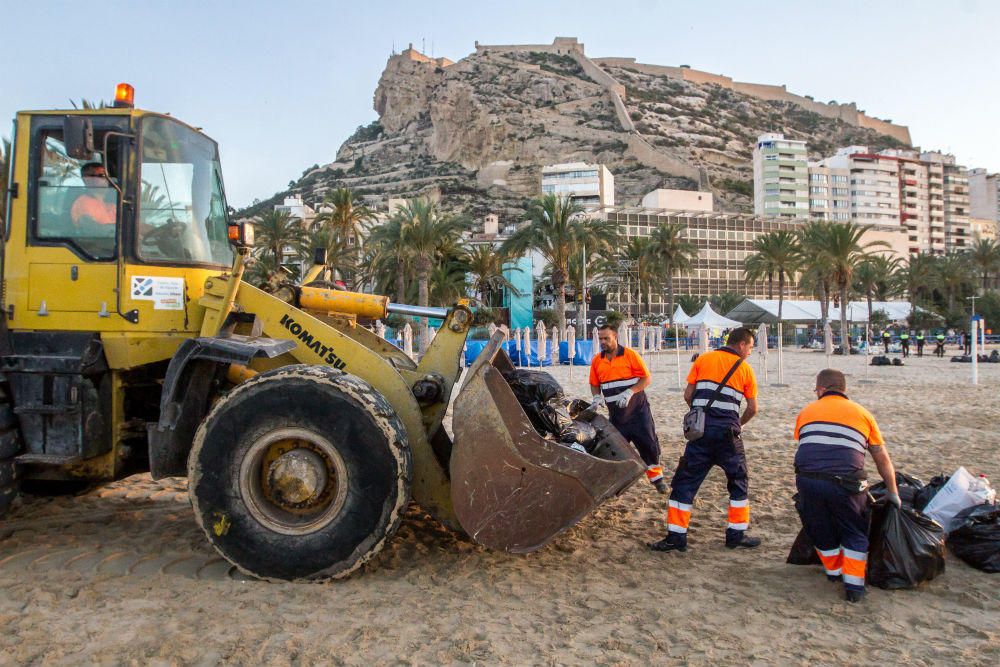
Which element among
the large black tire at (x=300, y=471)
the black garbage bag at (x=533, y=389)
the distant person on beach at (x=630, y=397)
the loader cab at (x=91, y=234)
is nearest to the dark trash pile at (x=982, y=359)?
the distant person on beach at (x=630, y=397)

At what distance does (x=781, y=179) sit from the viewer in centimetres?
12400

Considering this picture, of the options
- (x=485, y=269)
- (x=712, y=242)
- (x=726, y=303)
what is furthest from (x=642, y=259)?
(x=712, y=242)

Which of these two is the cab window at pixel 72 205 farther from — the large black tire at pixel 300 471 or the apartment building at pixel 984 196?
the apartment building at pixel 984 196

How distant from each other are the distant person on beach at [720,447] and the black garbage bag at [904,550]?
1.00 meters

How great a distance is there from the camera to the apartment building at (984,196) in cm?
15075

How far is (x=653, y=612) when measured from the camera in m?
4.15

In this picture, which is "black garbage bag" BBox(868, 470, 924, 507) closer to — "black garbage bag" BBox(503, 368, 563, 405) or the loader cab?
"black garbage bag" BBox(503, 368, 563, 405)

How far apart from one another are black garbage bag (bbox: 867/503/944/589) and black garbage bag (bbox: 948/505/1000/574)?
1.50ft

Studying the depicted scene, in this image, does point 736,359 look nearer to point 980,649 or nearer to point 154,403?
point 980,649

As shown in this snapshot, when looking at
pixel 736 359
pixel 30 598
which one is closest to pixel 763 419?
pixel 736 359

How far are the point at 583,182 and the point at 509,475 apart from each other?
108195mm

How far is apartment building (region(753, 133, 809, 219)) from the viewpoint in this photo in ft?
404

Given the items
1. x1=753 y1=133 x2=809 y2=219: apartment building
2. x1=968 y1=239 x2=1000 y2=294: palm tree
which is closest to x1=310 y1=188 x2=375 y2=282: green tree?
x1=968 y1=239 x2=1000 y2=294: palm tree

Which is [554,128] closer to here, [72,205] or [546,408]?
[546,408]
